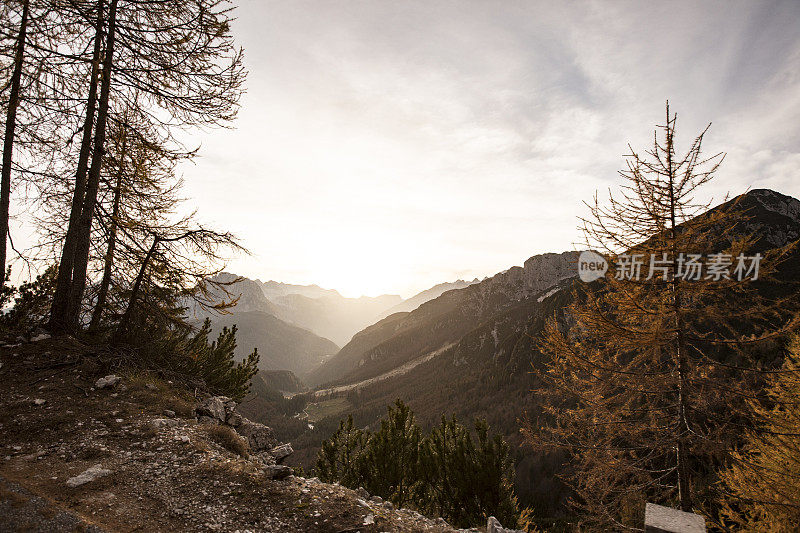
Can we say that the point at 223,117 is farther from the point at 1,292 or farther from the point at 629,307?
the point at 629,307

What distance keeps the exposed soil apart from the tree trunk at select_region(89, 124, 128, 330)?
246cm

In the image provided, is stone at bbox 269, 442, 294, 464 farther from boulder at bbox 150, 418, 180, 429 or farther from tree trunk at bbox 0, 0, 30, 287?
tree trunk at bbox 0, 0, 30, 287

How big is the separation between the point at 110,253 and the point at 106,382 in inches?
179

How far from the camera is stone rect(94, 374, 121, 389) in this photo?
7020mm

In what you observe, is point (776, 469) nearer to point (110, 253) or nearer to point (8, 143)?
point (110, 253)

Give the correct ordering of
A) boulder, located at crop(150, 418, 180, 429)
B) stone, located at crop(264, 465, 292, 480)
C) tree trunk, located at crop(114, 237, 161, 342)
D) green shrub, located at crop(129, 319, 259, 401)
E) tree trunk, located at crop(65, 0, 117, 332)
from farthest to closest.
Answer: green shrub, located at crop(129, 319, 259, 401) < tree trunk, located at crop(114, 237, 161, 342) < tree trunk, located at crop(65, 0, 117, 332) < boulder, located at crop(150, 418, 180, 429) < stone, located at crop(264, 465, 292, 480)

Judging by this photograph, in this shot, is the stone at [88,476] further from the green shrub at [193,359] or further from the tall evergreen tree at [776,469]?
the tall evergreen tree at [776,469]

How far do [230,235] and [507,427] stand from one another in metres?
108

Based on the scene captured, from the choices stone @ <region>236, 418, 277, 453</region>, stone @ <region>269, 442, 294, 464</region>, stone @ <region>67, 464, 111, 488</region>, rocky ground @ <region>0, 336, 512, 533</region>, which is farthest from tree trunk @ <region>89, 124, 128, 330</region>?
stone @ <region>67, 464, 111, 488</region>

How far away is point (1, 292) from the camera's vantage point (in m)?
9.20

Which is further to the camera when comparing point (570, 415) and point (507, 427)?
point (507, 427)

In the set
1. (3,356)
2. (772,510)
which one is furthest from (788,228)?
(3,356)

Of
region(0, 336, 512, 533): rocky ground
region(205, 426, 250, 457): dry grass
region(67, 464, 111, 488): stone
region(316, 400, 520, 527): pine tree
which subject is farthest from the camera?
region(316, 400, 520, 527): pine tree

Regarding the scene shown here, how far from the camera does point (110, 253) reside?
9883mm
